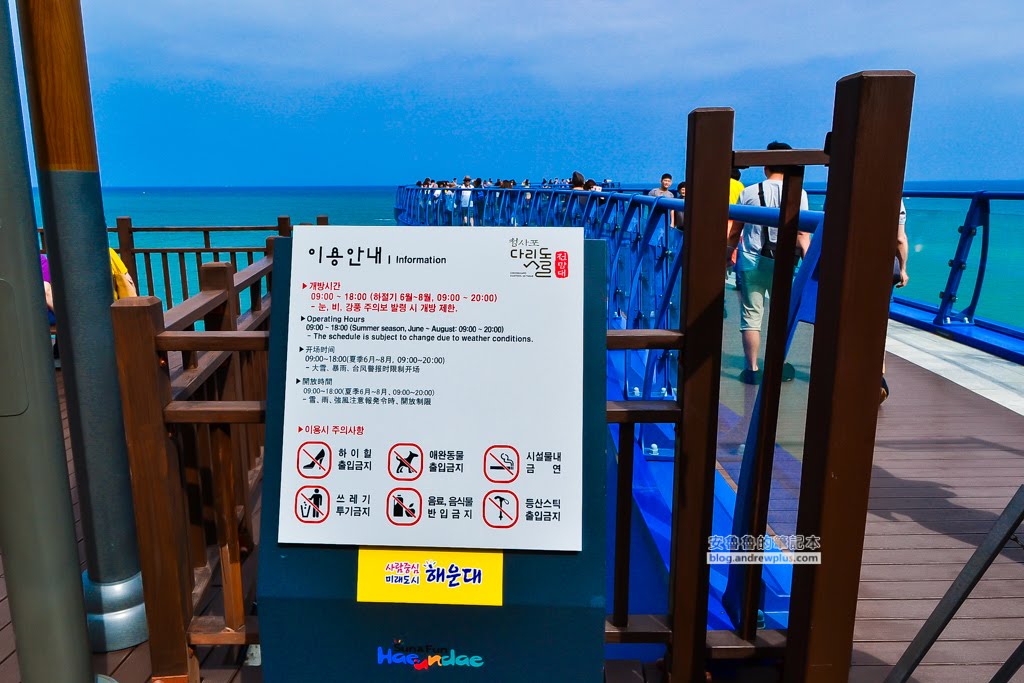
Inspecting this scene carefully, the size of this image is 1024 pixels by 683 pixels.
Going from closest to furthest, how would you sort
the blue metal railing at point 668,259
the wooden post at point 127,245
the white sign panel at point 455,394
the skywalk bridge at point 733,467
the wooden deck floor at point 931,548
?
the skywalk bridge at point 733,467, the white sign panel at point 455,394, the wooden deck floor at point 931,548, the blue metal railing at point 668,259, the wooden post at point 127,245

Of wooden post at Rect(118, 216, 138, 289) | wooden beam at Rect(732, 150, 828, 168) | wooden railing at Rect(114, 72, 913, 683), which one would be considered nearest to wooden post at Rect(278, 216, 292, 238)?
wooden post at Rect(118, 216, 138, 289)

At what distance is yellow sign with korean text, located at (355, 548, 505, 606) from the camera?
70.6 inches

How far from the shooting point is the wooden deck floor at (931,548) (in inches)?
89.2

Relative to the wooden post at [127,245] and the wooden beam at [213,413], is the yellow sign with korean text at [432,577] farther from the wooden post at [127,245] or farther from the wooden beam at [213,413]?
the wooden post at [127,245]

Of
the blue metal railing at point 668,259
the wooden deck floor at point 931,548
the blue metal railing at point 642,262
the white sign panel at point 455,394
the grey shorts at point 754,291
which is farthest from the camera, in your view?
the blue metal railing at point 668,259

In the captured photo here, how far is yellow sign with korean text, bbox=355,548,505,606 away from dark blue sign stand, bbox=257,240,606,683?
3 cm

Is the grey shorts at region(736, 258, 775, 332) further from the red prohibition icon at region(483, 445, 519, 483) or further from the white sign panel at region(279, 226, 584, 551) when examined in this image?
the red prohibition icon at region(483, 445, 519, 483)

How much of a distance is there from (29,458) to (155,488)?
34cm

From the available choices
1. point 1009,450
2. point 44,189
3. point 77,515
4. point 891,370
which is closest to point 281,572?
point 44,189

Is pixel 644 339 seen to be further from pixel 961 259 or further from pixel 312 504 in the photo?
pixel 961 259

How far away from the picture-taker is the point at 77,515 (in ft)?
11.0

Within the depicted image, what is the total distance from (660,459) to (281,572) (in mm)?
3036

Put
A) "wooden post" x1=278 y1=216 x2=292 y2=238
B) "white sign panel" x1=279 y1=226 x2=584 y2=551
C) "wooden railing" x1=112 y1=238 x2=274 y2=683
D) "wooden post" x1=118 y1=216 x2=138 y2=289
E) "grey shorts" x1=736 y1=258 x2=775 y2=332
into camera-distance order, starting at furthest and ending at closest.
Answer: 1. "wooden post" x1=118 y1=216 x2=138 y2=289
2. "wooden post" x1=278 y1=216 x2=292 y2=238
3. "grey shorts" x1=736 y1=258 x2=775 y2=332
4. "wooden railing" x1=112 y1=238 x2=274 y2=683
5. "white sign panel" x1=279 y1=226 x2=584 y2=551

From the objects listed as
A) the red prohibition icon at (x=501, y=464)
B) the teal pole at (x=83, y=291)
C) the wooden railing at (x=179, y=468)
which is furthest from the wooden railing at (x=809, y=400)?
the teal pole at (x=83, y=291)
